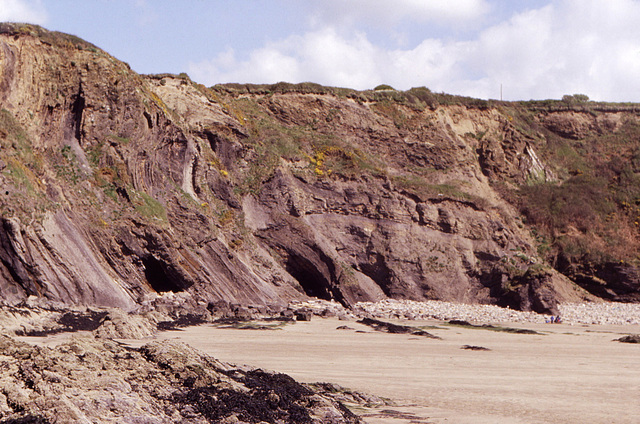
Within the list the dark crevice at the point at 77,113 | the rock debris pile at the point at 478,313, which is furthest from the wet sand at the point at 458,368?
the dark crevice at the point at 77,113

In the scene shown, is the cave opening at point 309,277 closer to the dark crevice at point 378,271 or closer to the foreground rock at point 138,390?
the dark crevice at point 378,271

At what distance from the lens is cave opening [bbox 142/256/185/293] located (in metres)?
25.7

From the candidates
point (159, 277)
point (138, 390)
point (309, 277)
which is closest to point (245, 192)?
point (309, 277)

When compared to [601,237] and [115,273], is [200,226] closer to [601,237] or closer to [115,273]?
[115,273]

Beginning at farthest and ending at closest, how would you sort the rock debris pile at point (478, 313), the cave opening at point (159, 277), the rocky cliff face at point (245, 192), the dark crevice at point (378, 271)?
the dark crevice at point (378, 271) < the rock debris pile at point (478, 313) < the cave opening at point (159, 277) < the rocky cliff face at point (245, 192)

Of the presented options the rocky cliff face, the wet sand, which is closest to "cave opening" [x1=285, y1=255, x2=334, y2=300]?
the rocky cliff face

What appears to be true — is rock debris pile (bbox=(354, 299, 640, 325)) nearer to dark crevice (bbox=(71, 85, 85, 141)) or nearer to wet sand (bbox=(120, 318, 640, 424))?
wet sand (bbox=(120, 318, 640, 424))

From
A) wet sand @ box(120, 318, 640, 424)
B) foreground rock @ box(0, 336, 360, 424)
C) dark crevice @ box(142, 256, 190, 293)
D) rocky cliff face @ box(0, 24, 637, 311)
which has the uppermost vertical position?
rocky cliff face @ box(0, 24, 637, 311)

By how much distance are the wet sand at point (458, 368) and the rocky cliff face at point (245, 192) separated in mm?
6696

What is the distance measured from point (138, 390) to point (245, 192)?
94.4 feet

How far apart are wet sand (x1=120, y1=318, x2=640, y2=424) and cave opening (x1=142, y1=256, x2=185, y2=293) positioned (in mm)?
6452

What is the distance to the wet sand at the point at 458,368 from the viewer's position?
9.29 metres

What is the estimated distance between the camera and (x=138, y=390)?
7.44m

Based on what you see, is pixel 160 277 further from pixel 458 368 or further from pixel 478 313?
pixel 478 313
